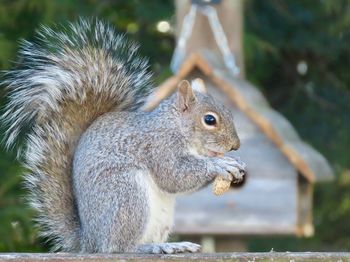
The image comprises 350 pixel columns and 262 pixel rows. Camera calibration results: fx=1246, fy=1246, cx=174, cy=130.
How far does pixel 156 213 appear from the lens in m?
3.63

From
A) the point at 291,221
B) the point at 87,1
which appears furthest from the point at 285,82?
the point at 291,221

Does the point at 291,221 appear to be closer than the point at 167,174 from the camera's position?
No

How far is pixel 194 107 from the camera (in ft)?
13.1

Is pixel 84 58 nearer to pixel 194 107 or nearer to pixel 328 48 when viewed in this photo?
pixel 194 107

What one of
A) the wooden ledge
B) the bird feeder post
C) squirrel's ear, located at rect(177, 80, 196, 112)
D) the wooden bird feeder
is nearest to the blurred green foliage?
the bird feeder post

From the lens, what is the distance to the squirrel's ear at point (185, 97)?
3.98 m

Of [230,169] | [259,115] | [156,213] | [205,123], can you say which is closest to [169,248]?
[156,213]

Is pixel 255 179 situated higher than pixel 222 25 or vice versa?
pixel 222 25

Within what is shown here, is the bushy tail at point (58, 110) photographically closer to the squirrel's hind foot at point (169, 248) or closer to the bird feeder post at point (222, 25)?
the squirrel's hind foot at point (169, 248)

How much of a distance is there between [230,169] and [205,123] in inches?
13.5

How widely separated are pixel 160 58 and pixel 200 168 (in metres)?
4.43

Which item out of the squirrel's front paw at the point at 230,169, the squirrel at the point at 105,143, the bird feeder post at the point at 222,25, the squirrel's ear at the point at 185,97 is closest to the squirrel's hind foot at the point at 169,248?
the squirrel at the point at 105,143

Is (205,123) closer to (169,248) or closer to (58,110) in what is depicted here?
(58,110)

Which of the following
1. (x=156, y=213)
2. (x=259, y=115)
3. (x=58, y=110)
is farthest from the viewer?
(x=259, y=115)
